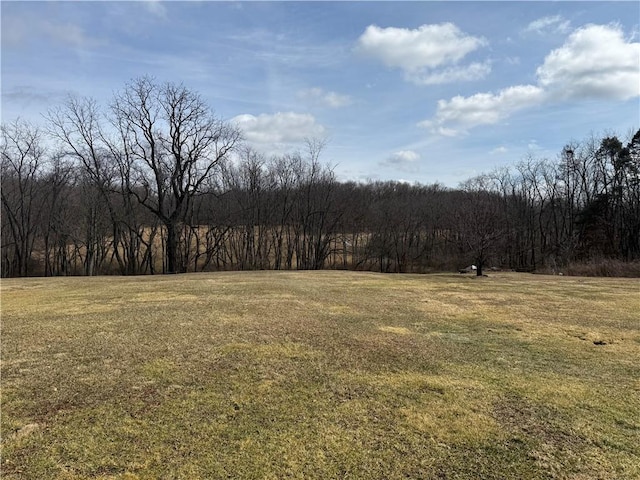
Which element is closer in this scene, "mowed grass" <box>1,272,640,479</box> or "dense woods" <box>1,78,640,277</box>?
"mowed grass" <box>1,272,640,479</box>

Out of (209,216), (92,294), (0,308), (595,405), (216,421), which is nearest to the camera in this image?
(216,421)

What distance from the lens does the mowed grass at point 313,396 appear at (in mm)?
2992

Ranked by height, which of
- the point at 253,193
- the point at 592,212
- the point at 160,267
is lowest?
the point at 160,267

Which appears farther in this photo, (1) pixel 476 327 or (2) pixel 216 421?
(1) pixel 476 327

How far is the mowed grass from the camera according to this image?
9.82 ft

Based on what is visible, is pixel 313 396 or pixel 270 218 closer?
pixel 313 396

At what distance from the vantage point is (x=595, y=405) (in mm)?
4055

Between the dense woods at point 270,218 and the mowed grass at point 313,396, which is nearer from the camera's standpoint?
the mowed grass at point 313,396

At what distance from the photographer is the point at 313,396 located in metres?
4.18

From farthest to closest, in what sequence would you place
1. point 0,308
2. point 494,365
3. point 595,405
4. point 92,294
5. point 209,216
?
point 209,216, point 92,294, point 0,308, point 494,365, point 595,405

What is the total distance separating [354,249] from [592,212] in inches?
905

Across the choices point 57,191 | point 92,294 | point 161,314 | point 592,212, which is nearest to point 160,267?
point 57,191

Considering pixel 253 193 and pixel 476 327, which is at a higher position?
pixel 253 193

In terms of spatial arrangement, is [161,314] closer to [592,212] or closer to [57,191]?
[57,191]
